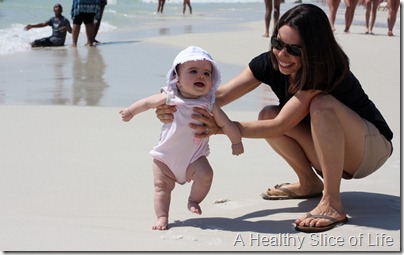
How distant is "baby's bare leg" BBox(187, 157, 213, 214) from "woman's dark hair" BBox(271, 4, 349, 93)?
0.60 m

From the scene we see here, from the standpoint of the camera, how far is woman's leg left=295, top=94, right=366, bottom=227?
133 inches

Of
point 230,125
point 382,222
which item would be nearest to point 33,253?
point 230,125

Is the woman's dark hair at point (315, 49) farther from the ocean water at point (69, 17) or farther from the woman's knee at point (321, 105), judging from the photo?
the ocean water at point (69, 17)

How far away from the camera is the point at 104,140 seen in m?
5.14

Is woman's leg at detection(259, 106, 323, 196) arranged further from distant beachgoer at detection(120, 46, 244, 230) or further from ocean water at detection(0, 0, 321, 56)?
ocean water at detection(0, 0, 321, 56)

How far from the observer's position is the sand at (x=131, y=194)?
10.5ft

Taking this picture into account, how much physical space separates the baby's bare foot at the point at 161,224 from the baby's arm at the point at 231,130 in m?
0.46

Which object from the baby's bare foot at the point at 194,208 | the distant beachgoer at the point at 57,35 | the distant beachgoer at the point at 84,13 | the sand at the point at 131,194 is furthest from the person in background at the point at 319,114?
the distant beachgoer at the point at 57,35

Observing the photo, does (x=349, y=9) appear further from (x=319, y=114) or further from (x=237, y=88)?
(x=319, y=114)

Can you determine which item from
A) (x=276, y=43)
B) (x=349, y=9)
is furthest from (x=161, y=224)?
(x=349, y=9)

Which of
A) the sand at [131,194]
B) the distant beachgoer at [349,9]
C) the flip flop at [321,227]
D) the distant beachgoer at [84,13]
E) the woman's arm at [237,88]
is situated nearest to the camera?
the sand at [131,194]

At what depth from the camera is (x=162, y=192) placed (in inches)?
138

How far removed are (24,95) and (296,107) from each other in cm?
422

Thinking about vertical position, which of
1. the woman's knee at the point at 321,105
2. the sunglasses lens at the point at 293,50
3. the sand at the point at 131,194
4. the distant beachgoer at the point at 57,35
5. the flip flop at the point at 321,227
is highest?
the sunglasses lens at the point at 293,50
